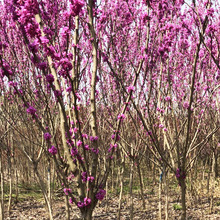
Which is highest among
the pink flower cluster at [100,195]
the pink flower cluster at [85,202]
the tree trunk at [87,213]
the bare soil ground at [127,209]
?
the pink flower cluster at [100,195]

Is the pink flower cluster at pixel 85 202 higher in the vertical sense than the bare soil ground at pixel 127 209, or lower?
higher

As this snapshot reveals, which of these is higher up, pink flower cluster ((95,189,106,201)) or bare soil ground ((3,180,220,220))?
pink flower cluster ((95,189,106,201))

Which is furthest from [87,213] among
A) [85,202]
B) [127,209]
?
[127,209]

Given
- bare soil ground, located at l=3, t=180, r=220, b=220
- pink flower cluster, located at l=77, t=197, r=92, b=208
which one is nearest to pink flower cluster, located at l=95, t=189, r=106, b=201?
pink flower cluster, located at l=77, t=197, r=92, b=208

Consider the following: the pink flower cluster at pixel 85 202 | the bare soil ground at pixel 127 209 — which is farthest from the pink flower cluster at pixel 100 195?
the bare soil ground at pixel 127 209

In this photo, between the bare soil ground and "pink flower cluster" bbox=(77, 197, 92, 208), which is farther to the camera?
the bare soil ground

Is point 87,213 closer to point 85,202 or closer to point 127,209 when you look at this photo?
point 85,202

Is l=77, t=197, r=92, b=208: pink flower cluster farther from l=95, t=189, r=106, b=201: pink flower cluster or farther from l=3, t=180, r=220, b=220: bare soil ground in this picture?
l=3, t=180, r=220, b=220: bare soil ground

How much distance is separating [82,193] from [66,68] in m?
1.11

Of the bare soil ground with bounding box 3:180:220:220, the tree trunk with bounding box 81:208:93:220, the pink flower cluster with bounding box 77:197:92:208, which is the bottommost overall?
the bare soil ground with bounding box 3:180:220:220

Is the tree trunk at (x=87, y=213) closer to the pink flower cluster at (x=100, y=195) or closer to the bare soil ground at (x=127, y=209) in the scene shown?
the pink flower cluster at (x=100, y=195)

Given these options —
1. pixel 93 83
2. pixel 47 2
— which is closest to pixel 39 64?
→ pixel 93 83

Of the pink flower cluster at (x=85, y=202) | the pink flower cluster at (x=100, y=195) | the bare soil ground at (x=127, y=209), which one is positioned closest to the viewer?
the pink flower cluster at (x=85, y=202)

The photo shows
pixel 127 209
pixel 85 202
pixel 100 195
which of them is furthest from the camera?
pixel 127 209
